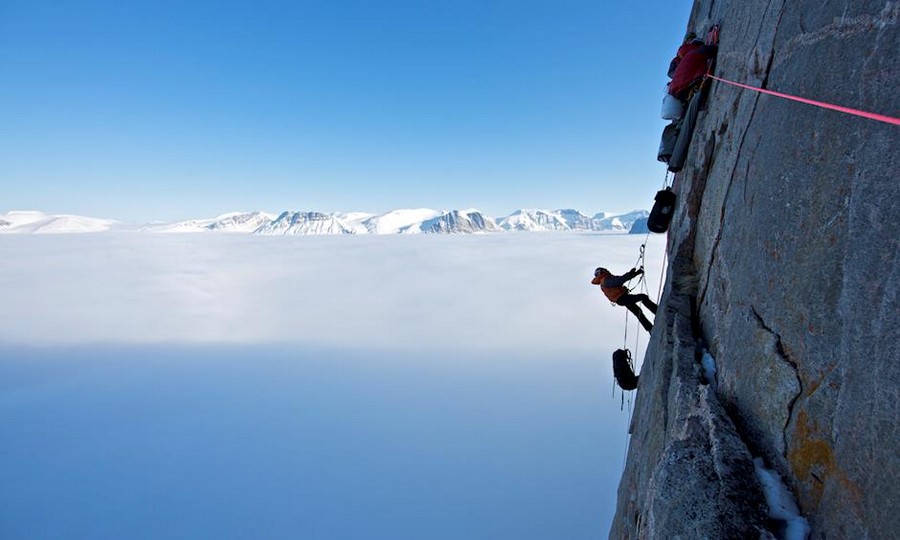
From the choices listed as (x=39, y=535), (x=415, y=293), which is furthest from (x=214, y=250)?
(x=39, y=535)

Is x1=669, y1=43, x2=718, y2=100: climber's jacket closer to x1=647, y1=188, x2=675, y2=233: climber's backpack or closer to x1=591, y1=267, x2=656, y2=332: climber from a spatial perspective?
x1=647, y1=188, x2=675, y2=233: climber's backpack

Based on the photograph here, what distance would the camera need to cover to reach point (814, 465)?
2.10m

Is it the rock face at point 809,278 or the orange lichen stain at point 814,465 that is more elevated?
the rock face at point 809,278

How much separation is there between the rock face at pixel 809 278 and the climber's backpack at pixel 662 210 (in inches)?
88.5

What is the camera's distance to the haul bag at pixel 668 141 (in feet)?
20.2

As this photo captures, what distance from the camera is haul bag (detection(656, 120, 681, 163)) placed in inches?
242

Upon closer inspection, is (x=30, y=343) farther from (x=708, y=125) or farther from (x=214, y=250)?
(x=214, y=250)

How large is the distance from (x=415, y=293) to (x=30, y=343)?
33435 millimetres

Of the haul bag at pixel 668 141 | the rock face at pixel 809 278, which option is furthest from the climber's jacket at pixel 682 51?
the rock face at pixel 809 278

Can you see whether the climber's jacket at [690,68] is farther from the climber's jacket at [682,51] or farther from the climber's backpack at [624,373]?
the climber's backpack at [624,373]

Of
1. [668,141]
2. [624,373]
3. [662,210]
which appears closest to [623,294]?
[624,373]

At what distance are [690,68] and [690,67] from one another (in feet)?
0.04

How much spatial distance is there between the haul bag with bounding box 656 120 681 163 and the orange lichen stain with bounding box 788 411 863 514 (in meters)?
5.06

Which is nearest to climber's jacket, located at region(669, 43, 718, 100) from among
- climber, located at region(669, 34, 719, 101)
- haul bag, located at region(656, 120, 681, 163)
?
climber, located at region(669, 34, 719, 101)
